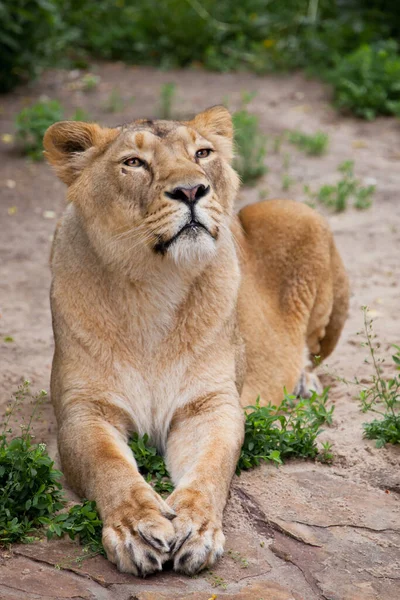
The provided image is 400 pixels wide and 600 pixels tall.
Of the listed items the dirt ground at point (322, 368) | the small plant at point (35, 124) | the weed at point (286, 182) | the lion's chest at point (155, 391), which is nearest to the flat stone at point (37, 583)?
the dirt ground at point (322, 368)

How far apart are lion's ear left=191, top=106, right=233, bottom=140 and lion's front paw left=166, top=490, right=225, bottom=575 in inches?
70.6

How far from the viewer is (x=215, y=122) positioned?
4.39 m

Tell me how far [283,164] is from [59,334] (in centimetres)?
473

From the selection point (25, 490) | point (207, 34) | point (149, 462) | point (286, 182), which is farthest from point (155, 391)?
point (207, 34)

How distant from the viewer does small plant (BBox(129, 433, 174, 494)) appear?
3788 millimetres

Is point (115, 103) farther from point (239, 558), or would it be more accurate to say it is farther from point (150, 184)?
point (239, 558)

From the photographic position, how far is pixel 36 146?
340 inches

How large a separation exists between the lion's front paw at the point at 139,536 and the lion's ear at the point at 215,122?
5.92 feet

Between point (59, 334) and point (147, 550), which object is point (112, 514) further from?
point (59, 334)

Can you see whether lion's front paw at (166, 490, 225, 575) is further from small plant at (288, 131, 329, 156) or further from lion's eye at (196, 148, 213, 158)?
small plant at (288, 131, 329, 156)

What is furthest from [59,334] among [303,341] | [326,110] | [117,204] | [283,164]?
[326,110]

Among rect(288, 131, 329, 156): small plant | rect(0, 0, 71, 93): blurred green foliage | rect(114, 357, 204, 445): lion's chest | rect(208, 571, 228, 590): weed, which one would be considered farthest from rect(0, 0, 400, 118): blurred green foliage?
rect(208, 571, 228, 590): weed

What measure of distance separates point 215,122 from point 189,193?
92 cm

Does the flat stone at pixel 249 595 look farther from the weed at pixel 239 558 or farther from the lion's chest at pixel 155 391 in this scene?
the lion's chest at pixel 155 391
